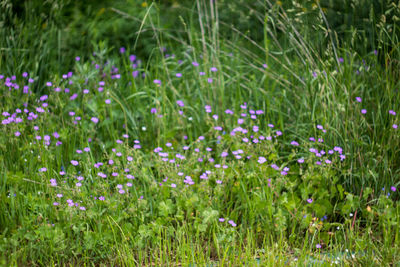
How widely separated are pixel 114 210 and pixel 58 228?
31cm

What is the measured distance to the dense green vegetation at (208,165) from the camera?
2.58 meters

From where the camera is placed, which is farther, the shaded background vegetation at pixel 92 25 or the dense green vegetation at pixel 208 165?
the shaded background vegetation at pixel 92 25

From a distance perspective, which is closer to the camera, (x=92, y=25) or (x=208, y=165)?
(x=208, y=165)

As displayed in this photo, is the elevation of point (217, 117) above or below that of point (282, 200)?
above

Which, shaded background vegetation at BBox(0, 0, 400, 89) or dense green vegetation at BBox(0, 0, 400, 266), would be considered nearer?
dense green vegetation at BBox(0, 0, 400, 266)

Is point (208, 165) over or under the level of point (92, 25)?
under

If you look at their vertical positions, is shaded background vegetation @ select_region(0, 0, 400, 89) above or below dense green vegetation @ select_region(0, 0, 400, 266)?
above

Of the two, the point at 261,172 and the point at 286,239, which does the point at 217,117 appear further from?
the point at 286,239

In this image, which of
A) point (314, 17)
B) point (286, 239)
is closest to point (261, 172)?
point (286, 239)

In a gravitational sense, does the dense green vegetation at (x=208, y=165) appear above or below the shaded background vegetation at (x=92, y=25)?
below

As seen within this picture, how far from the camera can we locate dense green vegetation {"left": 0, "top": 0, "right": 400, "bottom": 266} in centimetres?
258

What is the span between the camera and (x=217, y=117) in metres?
3.45

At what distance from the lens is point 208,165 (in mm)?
3275

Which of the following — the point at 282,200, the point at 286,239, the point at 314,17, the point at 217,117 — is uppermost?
the point at 314,17
